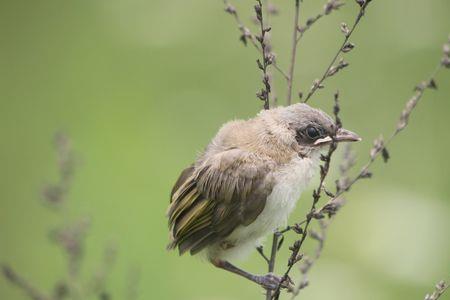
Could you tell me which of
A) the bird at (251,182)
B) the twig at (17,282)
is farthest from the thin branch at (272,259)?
the twig at (17,282)

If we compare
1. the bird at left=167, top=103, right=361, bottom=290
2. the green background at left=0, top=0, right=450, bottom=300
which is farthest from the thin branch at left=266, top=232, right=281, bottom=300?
the green background at left=0, top=0, right=450, bottom=300

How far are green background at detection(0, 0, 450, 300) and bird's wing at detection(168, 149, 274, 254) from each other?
793 millimetres

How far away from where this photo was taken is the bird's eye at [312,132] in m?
3.39

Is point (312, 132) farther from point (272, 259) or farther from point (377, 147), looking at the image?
point (377, 147)

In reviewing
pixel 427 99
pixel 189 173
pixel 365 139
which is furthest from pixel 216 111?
pixel 189 173

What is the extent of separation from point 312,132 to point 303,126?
51mm

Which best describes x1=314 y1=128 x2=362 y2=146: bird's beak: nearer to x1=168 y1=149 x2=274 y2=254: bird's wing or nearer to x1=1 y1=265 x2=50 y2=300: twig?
x1=168 y1=149 x2=274 y2=254: bird's wing

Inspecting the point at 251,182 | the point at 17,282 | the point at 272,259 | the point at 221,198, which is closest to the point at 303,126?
the point at 251,182

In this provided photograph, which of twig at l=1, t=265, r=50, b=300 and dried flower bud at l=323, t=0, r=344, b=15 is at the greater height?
dried flower bud at l=323, t=0, r=344, b=15

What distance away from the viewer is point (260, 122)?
11.3 ft

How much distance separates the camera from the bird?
3340 millimetres

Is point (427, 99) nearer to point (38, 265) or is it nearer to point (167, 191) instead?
point (167, 191)

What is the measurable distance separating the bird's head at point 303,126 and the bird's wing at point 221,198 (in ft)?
0.55

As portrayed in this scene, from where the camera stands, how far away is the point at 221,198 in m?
3.36
